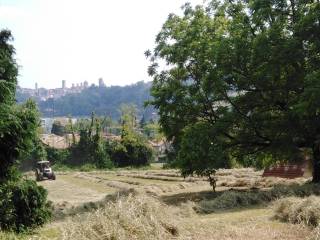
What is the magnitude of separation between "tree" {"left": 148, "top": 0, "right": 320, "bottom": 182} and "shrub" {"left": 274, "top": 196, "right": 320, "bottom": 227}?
628cm

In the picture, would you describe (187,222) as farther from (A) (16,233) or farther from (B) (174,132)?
(B) (174,132)

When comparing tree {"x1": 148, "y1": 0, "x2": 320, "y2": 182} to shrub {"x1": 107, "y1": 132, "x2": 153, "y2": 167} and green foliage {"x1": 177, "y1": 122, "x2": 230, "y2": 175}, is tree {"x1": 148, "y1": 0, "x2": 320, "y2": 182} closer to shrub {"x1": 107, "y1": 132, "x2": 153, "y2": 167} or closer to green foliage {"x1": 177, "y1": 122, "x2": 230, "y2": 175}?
green foliage {"x1": 177, "y1": 122, "x2": 230, "y2": 175}

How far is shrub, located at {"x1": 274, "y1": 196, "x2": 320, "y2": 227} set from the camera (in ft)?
39.9

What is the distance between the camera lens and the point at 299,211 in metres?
12.9

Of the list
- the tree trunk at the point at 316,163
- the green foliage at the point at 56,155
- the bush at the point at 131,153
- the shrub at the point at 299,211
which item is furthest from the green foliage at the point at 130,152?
the shrub at the point at 299,211

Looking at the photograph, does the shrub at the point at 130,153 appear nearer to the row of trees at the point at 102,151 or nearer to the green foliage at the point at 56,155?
the row of trees at the point at 102,151

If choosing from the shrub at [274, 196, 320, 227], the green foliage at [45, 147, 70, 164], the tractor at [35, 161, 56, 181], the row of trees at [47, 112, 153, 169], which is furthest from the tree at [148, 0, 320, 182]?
the green foliage at [45, 147, 70, 164]

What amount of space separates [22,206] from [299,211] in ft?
22.9

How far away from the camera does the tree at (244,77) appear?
21562 millimetres

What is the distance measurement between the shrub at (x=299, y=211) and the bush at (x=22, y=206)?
6158mm

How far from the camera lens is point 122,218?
1041cm

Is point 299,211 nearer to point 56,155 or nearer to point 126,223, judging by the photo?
point 126,223

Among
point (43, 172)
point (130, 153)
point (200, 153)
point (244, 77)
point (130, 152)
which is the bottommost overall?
point (43, 172)

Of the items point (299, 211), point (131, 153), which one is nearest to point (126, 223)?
point (299, 211)
